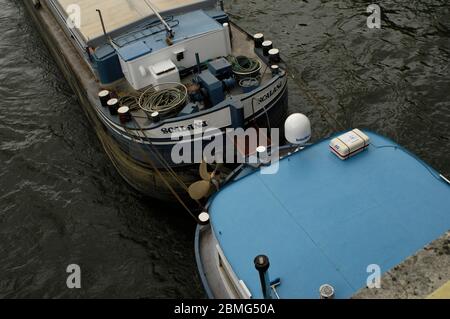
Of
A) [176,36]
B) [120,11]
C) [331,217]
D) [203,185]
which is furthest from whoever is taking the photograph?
[120,11]

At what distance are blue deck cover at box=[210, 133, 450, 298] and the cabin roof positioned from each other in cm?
1069

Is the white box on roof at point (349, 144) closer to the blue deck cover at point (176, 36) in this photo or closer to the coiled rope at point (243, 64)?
the coiled rope at point (243, 64)

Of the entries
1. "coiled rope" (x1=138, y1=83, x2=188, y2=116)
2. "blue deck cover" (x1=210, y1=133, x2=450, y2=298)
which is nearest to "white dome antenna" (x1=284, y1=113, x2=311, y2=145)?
"blue deck cover" (x1=210, y1=133, x2=450, y2=298)

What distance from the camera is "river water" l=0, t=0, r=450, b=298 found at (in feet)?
56.5

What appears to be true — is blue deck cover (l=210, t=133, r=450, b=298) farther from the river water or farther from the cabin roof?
the cabin roof

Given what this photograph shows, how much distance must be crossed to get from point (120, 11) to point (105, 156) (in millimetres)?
6793

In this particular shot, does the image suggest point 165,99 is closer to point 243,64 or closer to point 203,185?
point 243,64

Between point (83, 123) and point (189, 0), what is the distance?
27.9 feet

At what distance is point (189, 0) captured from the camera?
69.3 ft

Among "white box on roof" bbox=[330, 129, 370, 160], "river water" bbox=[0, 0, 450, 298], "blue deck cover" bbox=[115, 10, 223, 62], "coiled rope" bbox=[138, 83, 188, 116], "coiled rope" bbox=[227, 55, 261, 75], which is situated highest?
"blue deck cover" bbox=[115, 10, 223, 62]

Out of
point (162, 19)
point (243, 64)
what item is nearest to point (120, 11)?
point (162, 19)

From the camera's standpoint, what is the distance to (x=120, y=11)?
835 inches

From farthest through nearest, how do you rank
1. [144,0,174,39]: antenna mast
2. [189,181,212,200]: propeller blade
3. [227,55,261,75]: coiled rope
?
[144,0,174,39]: antenna mast, [227,55,261,75]: coiled rope, [189,181,212,200]: propeller blade
